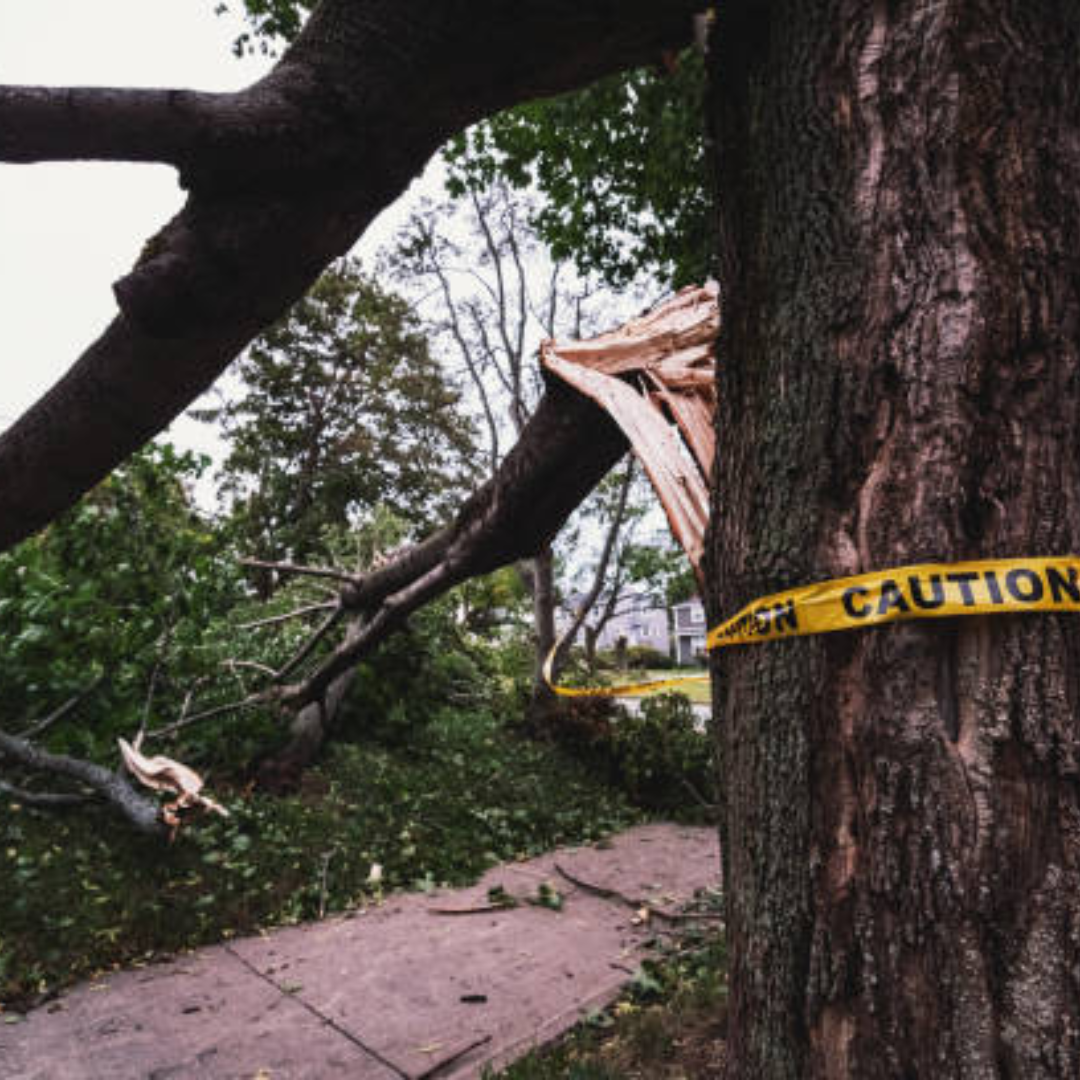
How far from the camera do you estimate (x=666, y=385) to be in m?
2.65

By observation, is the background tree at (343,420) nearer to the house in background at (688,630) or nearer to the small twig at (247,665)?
the small twig at (247,665)

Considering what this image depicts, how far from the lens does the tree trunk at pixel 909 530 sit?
0.94m

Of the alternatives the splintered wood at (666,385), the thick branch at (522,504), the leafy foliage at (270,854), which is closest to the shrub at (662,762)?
the leafy foliage at (270,854)

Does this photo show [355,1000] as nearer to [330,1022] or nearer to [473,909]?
[330,1022]

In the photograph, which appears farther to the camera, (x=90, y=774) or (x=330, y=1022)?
(x=90, y=774)

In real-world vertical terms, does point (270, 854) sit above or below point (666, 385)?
below

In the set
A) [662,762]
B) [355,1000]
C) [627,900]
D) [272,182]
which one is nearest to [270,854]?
[355,1000]

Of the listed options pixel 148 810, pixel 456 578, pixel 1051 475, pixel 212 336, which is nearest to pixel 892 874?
pixel 1051 475

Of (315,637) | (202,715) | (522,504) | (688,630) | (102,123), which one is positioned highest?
(102,123)

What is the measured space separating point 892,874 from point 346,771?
5.90 meters

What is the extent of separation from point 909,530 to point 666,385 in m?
1.71

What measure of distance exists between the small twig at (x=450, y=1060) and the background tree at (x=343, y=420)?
19426mm

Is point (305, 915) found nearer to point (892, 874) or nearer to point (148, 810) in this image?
point (148, 810)

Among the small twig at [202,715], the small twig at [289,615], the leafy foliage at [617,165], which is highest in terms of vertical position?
the leafy foliage at [617,165]
